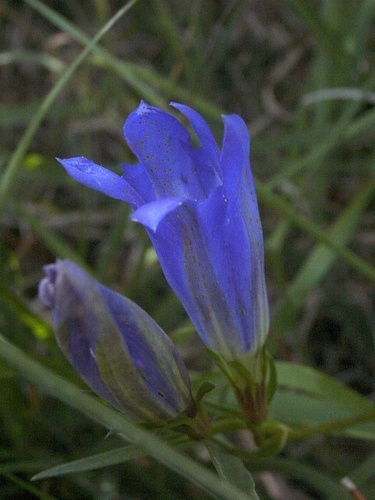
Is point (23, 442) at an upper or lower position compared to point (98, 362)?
lower

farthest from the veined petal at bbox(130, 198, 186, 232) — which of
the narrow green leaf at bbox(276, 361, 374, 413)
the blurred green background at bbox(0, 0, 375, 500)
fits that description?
the narrow green leaf at bbox(276, 361, 374, 413)

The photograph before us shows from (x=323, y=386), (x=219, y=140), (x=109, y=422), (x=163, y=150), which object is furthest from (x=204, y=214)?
(x=219, y=140)

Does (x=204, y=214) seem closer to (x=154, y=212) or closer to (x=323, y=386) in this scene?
(x=154, y=212)

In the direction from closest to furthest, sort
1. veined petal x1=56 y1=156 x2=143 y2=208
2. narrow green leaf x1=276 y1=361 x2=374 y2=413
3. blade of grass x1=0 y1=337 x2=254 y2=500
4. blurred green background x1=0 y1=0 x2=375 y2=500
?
blade of grass x1=0 y1=337 x2=254 y2=500 → veined petal x1=56 y1=156 x2=143 y2=208 → narrow green leaf x1=276 y1=361 x2=374 y2=413 → blurred green background x1=0 y1=0 x2=375 y2=500

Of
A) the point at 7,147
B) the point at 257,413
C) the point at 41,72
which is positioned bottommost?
the point at 257,413

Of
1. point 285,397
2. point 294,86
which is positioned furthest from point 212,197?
point 294,86

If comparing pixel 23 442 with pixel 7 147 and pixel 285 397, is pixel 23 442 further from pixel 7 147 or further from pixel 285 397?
pixel 7 147

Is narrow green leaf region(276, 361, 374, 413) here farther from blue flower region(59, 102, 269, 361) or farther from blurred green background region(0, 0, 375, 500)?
blue flower region(59, 102, 269, 361)
